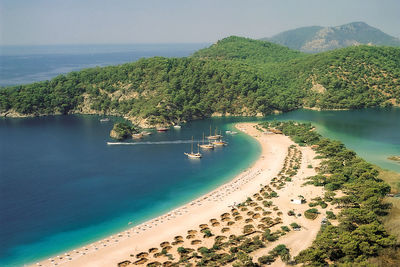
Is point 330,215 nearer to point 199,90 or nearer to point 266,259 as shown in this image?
point 266,259

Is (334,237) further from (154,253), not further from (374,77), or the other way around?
(374,77)

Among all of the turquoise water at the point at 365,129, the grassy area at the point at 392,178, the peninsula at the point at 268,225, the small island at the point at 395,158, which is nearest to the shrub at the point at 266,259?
the peninsula at the point at 268,225

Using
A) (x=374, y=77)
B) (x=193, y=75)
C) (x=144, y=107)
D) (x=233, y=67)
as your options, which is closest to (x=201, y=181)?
(x=144, y=107)

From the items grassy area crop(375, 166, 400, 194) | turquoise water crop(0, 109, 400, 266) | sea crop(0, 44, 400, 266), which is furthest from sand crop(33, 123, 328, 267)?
grassy area crop(375, 166, 400, 194)

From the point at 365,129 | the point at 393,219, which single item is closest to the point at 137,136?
the point at 365,129

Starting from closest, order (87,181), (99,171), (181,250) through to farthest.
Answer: (181,250) < (87,181) < (99,171)

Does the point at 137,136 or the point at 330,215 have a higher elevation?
the point at 137,136
